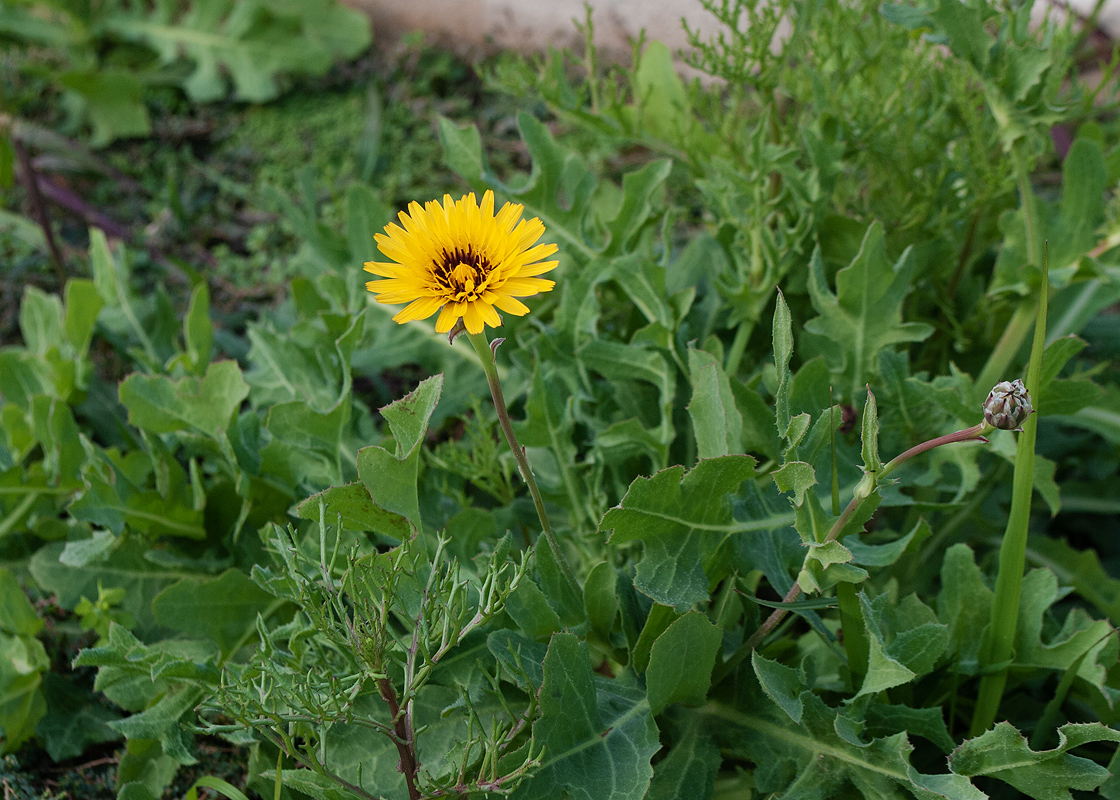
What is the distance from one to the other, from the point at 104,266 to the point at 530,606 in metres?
1.58

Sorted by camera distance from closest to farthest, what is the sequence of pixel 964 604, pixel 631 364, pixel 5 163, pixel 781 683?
pixel 781 683
pixel 964 604
pixel 631 364
pixel 5 163

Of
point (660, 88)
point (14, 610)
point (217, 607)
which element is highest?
point (660, 88)

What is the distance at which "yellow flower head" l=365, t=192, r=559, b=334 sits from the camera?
1.07 m

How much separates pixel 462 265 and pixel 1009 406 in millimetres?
633

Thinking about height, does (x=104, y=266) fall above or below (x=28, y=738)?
above

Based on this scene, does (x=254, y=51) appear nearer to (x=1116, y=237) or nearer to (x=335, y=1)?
(x=335, y=1)

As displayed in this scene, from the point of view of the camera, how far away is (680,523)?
1391mm

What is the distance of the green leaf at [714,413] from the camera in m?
1.41

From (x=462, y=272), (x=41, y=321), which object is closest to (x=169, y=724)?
(x=462, y=272)

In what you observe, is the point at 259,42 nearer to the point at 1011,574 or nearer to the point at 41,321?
the point at 41,321

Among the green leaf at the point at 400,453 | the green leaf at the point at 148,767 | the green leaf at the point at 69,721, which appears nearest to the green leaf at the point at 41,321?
the green leaf at the point at 69,721

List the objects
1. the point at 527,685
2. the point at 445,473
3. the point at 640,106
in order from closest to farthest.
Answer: the point at 527,685
the point at 445,473
the point at 640,106

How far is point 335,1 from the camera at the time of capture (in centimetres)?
346

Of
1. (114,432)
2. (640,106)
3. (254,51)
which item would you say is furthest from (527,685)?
(254,51)
